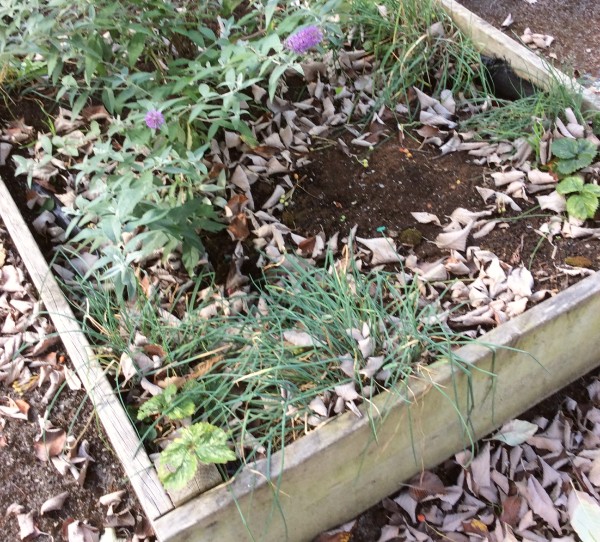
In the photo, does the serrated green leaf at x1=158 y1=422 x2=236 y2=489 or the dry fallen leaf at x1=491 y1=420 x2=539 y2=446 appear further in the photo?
the dry fallen leaf at x1=491 y1=420 x2=539 y2=446

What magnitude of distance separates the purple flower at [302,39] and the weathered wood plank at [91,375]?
114 cm

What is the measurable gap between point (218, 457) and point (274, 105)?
1.66 meters

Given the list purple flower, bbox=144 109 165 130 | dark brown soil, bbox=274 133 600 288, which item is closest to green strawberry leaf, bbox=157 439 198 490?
purple flower, bbox=144 109 165 130

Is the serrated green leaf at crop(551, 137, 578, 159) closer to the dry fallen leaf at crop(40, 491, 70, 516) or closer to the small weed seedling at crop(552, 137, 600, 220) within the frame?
the small weed seedling at crop(552, 137, 600, 220)

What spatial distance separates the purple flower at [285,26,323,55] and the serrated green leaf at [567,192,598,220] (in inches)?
45.1

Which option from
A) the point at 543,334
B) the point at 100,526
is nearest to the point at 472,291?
the point at 543,334

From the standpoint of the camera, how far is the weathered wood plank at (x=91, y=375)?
1.79m

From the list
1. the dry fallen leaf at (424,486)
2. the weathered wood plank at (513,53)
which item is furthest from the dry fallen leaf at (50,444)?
the weathered wood plank at (513,53)

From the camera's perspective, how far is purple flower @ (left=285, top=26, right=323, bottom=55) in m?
2.08

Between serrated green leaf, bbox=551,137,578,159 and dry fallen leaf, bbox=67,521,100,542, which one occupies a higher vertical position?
serrated green leaf, bbox=551,137,578,159

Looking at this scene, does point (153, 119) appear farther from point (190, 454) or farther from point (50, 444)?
point (50, 444)

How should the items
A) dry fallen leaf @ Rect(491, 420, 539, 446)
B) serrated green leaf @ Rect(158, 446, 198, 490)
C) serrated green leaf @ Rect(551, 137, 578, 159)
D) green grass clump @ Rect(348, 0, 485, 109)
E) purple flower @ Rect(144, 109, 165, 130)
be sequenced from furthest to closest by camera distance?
1. green grass clump @ Rect(348, 0, 485, 109)
2. serrated green leaf @ Rect(551, 137, 578, 159)
3. dry fallen leaf @ Rect(491, 420, 539, 446)
4. purple flower @ Rect(144, 109, 165, 130)
5. serrated green leaf @ Rect(158, 446, 198, 490)

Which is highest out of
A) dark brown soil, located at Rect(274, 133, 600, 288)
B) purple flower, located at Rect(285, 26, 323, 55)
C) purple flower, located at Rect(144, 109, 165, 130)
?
purple flower, located at Rect(285, 26, 323, 55)

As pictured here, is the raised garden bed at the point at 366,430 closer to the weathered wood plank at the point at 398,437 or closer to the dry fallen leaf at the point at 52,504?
the weathered wood plank at the point at 398,437
